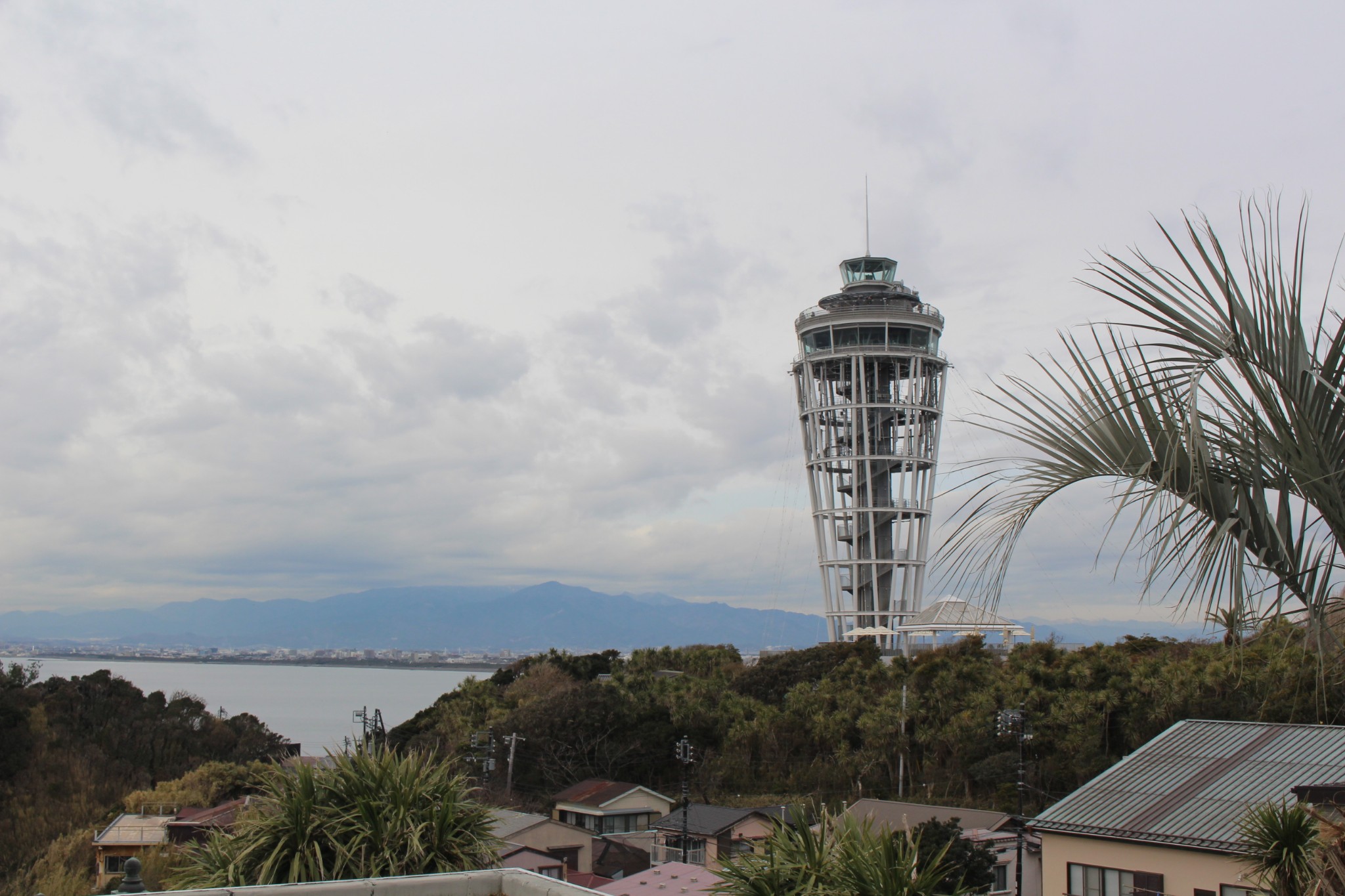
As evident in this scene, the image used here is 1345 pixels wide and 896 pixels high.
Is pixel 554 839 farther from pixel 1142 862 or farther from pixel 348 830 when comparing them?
pixel 348 830

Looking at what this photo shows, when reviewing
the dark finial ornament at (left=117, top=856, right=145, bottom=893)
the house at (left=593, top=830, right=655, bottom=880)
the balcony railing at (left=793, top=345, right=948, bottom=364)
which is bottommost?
the house at (left=593, top=830, right=655, bottom=880)

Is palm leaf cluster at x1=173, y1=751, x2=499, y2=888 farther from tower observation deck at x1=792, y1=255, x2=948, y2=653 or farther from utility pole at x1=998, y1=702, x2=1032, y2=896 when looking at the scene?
tower observation deck at x1=792, y1=255, x2=948, y2=653

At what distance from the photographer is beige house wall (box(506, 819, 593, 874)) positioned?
1236 inches

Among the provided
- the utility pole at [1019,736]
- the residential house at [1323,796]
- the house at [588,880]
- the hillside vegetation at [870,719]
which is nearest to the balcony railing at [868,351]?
the hillside vegetation at [870,719]

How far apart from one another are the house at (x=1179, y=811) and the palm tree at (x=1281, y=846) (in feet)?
27.0

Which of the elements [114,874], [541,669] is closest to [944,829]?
[114,874]

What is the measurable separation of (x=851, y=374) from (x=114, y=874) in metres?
54.1

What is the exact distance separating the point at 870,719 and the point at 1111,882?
30624mm

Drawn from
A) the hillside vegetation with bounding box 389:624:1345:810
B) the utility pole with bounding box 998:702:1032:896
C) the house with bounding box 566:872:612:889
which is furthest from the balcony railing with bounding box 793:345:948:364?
the house with bounding box 566:872:612:889

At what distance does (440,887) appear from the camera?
8602 millimetres

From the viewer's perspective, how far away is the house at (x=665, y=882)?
25922 mm

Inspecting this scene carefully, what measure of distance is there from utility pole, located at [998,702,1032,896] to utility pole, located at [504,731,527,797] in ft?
69.3

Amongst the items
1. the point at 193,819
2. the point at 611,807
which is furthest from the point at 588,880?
the point at 193,819

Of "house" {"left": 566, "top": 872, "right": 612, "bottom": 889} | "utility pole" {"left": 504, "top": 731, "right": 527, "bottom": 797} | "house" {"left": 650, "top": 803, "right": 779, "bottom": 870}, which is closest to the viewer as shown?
"house" {"left": 566, "top": 872, "right": 612, "bottom": 889}
